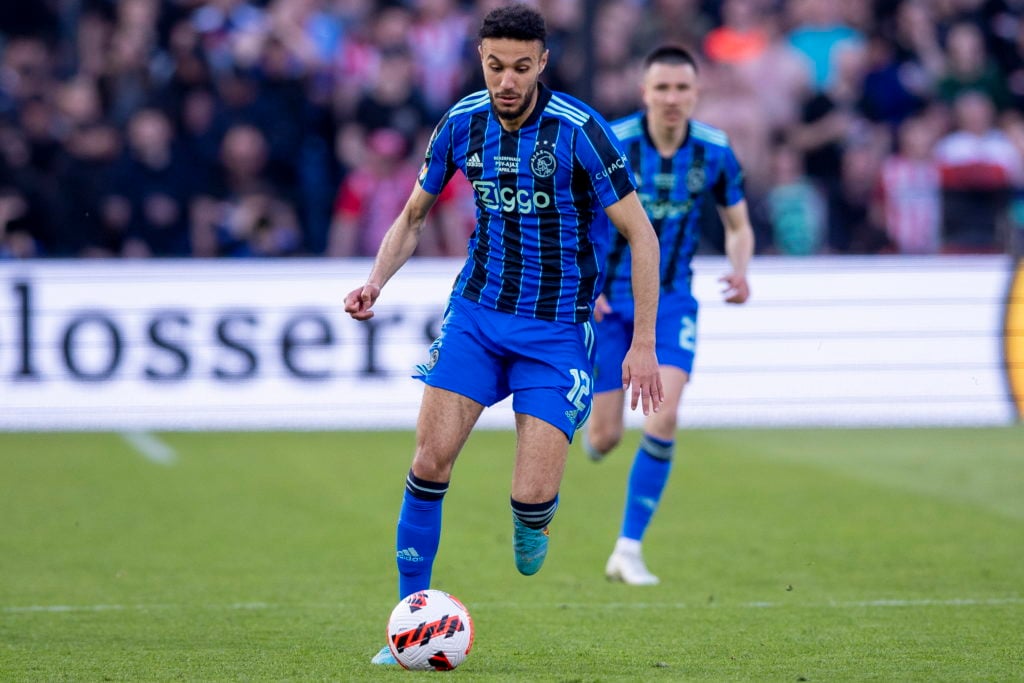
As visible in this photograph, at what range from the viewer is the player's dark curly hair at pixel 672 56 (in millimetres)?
7922

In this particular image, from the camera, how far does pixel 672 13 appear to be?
16.5 m

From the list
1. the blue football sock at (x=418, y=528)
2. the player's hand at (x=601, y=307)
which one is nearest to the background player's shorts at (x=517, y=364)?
the blue football sock at (x=418, y=528)

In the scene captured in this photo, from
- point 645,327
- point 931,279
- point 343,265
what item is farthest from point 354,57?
point 645,327

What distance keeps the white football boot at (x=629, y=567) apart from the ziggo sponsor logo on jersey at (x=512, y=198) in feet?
8.38

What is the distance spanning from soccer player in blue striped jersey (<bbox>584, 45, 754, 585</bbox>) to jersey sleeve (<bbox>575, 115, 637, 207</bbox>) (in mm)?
2140

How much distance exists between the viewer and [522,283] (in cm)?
589

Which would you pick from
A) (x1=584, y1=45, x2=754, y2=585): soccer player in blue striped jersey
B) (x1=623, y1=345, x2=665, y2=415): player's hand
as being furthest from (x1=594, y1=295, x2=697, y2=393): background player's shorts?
(x1=623, y1=345, x2=665, y2=415): player's hand

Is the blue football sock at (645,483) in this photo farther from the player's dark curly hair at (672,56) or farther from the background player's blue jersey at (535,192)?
the background player's blue jersey at (535,192)

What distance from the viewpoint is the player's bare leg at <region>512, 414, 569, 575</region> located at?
576cm

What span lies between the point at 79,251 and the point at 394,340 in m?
3.02

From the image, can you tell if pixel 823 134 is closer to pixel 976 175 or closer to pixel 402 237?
pixel 976 175

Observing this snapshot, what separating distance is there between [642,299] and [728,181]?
262cm

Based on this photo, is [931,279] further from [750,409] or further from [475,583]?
[475,583]

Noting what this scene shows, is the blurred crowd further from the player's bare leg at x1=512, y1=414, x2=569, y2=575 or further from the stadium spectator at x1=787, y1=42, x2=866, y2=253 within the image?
the player's bare leg at x1=512, y1=414, x2=569, y2=575
